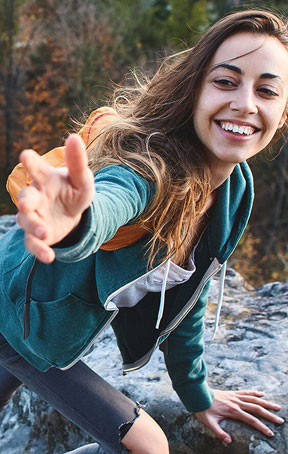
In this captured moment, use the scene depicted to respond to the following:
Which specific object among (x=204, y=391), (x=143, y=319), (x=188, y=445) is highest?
(x=143, y=319)


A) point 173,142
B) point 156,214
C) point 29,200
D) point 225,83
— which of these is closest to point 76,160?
point 29,200

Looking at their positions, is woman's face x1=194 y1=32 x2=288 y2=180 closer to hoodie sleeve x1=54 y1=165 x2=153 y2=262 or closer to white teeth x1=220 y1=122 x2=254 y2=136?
white teeth x1=220 y1=122 x2=254 y2=136

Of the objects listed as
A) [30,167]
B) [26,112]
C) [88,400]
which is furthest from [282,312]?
[26,112]

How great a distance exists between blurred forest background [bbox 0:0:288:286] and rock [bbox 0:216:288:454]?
10.9 meters

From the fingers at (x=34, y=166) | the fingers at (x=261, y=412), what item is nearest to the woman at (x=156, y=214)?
the fingers at (x=34, y=166)

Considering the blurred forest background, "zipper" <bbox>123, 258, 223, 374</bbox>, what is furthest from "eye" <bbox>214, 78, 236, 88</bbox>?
the blurred forest background

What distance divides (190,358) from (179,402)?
37 cm

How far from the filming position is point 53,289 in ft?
5.18

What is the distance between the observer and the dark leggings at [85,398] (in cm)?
167

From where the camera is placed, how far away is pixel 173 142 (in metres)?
1.53

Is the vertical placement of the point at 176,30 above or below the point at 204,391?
above

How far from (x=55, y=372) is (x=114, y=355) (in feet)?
3.42

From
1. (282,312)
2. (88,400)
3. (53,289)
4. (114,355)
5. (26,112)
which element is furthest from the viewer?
(26,112)

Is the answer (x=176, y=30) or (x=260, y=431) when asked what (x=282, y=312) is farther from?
(x=176, y=30)
